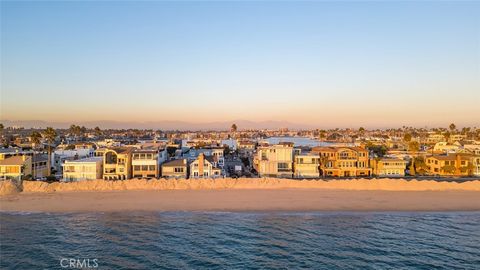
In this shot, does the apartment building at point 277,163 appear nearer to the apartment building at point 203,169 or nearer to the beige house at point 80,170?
the apartment building at point 203,169

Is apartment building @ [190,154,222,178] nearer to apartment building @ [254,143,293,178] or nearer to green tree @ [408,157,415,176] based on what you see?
apartment building @ [254,143,293,178]

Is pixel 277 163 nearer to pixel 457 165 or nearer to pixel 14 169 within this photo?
pixel 457 165

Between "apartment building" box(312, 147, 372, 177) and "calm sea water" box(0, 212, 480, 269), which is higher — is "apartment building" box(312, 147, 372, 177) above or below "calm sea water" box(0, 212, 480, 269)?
above

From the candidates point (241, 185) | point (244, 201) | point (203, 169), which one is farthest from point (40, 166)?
point (244, 201)

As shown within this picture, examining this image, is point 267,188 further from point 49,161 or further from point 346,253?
point 49,161

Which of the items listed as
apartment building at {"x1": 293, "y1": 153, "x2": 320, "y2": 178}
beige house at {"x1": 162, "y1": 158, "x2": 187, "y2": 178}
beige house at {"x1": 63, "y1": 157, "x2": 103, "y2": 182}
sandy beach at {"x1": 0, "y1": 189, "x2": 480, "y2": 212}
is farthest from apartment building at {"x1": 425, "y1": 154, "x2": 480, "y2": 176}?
beige house at {"x1": 63, "y1": 157, "x2": 103, "y2": 182}

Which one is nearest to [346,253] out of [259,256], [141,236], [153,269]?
[259,256]

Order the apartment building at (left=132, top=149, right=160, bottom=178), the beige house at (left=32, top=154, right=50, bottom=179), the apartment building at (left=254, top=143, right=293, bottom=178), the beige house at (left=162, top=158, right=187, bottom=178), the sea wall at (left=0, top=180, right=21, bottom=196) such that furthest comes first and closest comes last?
the apartment building at (left=254, top=143, right=293, bottom=178)
the beige house at (left=32, top=154, right=50, bottom=179)
the apartment building at (left=132, top=149, right=160, bottom=178)
the beige house at (left=162, top=158, right=187, bottom=178)
the sea wall at (left=0, top=180, right=21, bottom=196)

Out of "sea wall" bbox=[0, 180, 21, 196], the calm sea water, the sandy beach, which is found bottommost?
the calm sea water
